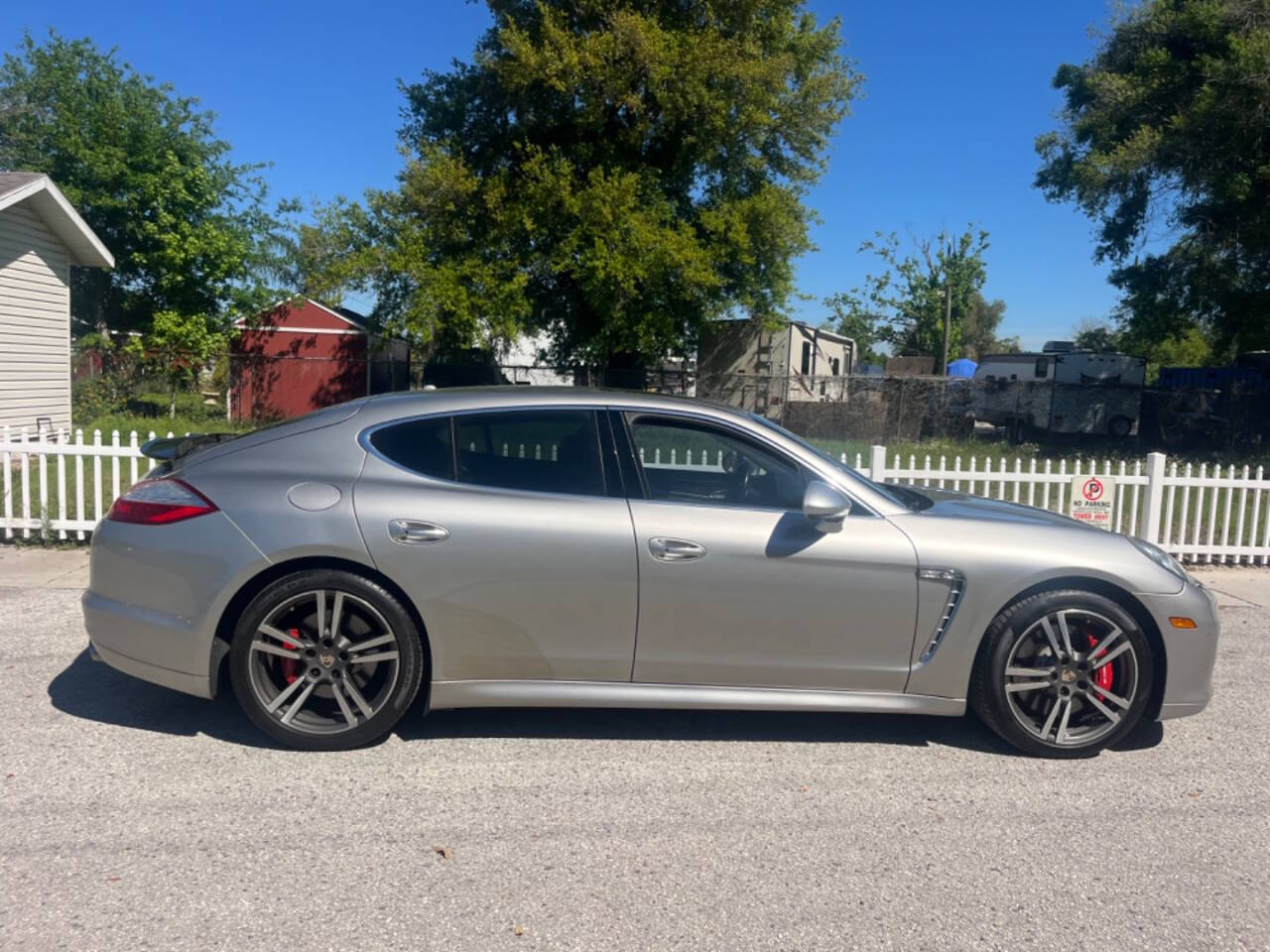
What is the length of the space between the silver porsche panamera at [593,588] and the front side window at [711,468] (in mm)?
15

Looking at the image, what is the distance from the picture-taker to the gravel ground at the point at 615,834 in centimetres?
315

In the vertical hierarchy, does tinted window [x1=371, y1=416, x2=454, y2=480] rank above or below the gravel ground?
above

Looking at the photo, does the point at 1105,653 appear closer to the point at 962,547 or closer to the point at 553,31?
the point at 962,547

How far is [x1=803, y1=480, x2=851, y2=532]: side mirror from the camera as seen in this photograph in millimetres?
4266

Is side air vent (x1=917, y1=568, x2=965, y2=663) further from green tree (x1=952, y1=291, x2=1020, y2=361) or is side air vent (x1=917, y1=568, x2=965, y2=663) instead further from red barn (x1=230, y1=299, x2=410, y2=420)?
green tree (x1=952, y1=291, x2=1020, y2=361)

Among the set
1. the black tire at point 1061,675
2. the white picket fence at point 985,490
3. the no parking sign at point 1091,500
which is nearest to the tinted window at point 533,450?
the black tire at point 1061,675

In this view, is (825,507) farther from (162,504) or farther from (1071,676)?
(162,504)

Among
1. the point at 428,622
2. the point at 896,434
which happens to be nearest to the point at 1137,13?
the point at 896,434

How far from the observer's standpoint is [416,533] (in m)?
4.28

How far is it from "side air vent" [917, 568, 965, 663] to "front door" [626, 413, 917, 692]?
81 mm

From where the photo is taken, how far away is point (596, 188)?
20.3 m

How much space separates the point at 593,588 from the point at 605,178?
1849 cm

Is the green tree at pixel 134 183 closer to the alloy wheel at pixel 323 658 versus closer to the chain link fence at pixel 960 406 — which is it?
the chain link fence at pixel 960 406

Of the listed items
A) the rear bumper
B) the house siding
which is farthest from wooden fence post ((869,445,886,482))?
the house siding
